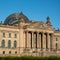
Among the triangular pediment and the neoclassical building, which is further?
the triangular pediment

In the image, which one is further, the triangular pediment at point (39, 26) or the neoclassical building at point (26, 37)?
the triangular pediment at point (39, 26)

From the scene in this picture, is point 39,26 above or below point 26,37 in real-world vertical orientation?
above

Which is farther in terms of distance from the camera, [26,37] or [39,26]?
[39,26]

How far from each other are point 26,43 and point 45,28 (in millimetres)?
9854

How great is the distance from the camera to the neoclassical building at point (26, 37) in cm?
8881

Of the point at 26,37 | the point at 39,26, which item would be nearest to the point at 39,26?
the point at 39,26

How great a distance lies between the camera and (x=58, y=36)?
104 metres

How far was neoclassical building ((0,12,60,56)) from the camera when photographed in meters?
88.8

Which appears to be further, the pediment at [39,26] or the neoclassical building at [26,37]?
the pediment at [39,26]

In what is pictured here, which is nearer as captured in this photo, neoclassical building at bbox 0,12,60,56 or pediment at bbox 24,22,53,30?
neoclassical building at bbox 0,12,60,56

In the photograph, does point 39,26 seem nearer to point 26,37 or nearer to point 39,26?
point 39,26

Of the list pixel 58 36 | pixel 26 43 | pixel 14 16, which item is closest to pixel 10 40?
pixel 26 43

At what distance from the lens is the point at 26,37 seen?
9300 cm

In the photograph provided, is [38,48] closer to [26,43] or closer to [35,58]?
[26,43]
